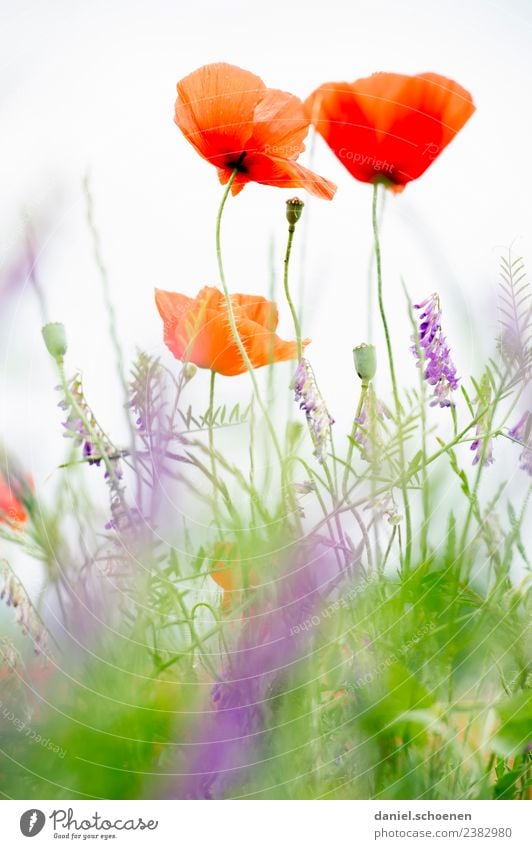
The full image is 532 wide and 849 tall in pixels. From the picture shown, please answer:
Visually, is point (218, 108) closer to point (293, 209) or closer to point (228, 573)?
point (293, 209)

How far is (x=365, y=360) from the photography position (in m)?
0.30

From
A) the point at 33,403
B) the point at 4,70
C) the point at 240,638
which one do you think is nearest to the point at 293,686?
the point at 240,638

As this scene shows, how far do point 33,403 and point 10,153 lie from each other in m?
0.09

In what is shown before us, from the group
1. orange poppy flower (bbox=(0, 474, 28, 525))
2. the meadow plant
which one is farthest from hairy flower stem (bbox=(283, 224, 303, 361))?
orange poppy flower (bbox=(0, 474, 28, 525))

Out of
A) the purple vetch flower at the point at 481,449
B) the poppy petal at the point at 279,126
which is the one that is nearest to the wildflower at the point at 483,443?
the purple vetch flower at the point at 481,449

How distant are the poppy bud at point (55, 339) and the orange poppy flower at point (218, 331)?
3cm

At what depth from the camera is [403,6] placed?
0.36 metres

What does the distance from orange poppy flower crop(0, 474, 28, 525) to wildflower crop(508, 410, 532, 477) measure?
0.53 ft

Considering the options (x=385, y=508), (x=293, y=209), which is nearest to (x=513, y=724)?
(x=385, y=508)

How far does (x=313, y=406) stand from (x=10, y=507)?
103 millimetres

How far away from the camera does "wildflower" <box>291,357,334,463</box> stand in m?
0.30

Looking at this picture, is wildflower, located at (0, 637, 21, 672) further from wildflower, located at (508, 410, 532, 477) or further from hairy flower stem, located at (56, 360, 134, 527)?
wildflower, located at (508, 410, 532, 477)
